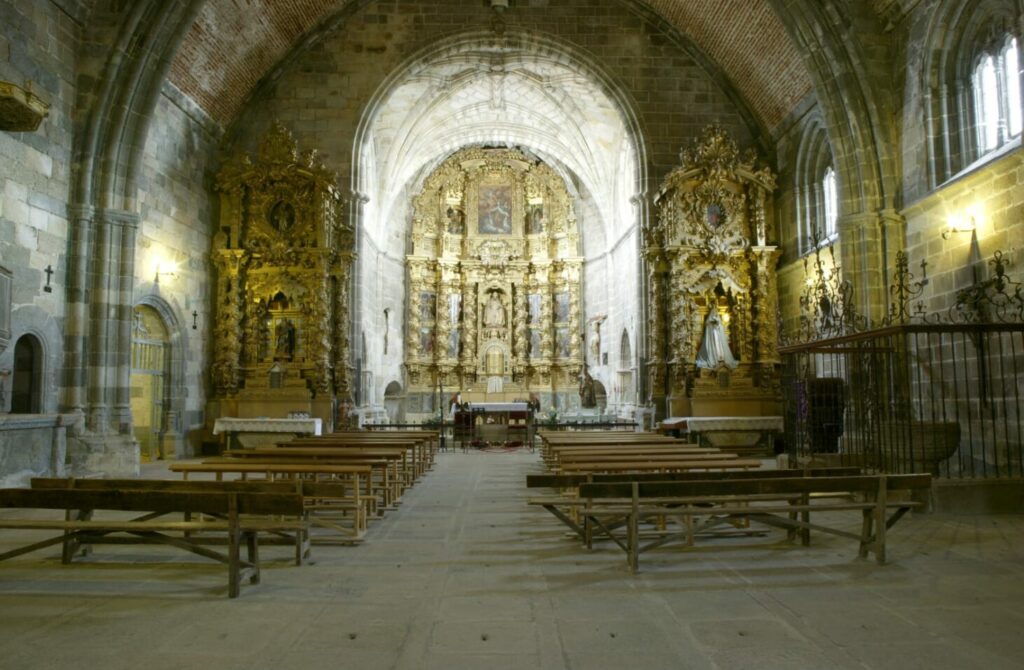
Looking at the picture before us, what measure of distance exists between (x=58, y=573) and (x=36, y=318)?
7.49m

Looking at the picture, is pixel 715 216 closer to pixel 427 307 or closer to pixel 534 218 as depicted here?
pixel 534 218

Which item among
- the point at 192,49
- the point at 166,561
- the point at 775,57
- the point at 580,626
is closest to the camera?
the point at 580,626

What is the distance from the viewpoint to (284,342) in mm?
17312

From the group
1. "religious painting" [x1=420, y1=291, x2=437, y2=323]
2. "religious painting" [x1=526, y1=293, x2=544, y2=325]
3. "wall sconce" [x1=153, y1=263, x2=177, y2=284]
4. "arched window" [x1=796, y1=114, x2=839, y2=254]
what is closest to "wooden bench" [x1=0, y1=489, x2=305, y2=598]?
"wall sconce" [x1=153, y1=263, x2=177, y2=284]

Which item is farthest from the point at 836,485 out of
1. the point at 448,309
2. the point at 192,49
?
the point at 448,309

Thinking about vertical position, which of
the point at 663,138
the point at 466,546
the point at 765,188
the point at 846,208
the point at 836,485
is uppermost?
the point at 663,138

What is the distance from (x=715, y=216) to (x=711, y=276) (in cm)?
142

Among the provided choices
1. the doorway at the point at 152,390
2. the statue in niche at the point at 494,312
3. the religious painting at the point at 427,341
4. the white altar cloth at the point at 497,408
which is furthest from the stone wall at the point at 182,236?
the statue in niche at the point at 494,312

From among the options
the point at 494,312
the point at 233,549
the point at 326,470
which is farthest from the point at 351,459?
the point at 494,312

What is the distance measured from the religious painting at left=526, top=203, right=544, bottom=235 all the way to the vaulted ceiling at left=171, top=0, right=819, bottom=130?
38.2 feet

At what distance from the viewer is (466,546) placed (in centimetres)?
636

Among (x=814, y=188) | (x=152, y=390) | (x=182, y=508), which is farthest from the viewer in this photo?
(x=814, y=188)

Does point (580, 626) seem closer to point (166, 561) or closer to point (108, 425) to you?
point (166, 561)

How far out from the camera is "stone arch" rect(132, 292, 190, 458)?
50.5ft
